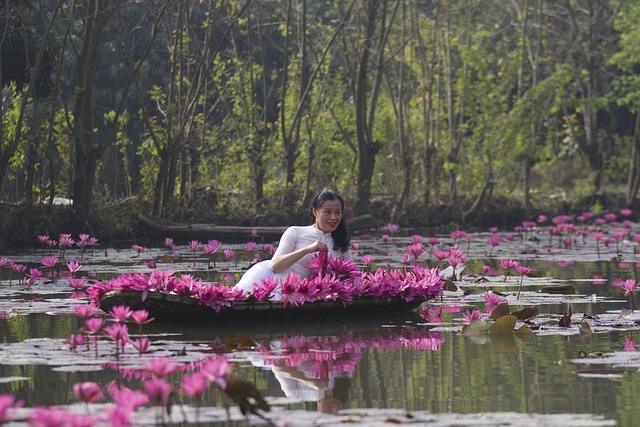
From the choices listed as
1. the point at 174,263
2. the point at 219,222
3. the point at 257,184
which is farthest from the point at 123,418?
the point at 257,184

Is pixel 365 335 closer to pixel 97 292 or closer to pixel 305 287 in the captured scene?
pixel 305 287

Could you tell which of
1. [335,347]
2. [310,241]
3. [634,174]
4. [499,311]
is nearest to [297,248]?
[310,241]

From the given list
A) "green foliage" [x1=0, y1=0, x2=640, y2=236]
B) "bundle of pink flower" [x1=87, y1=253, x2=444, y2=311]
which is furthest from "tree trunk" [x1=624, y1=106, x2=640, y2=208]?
"bundle of pink flower" [x1=87, y1=253, x2=444, y2=311]

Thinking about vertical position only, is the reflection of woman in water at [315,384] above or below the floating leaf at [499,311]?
below

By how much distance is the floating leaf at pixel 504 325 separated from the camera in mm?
8352

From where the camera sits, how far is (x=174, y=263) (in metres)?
15.2

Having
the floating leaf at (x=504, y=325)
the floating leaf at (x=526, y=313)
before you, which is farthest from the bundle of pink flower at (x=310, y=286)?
the floating leaf at (x=504, y=325)

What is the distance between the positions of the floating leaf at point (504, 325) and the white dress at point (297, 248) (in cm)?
177

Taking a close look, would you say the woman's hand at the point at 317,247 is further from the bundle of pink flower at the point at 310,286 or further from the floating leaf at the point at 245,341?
the floating leaf at the point at 245,341

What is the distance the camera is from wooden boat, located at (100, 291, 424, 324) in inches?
343

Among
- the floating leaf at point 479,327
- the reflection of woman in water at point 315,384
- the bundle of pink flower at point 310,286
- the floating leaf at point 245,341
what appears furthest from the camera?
the bundle of pink flower at point 310,286

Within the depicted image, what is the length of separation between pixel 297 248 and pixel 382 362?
109 inches

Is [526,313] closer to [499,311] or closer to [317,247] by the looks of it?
[499,311]

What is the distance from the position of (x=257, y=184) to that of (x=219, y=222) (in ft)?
5.76
